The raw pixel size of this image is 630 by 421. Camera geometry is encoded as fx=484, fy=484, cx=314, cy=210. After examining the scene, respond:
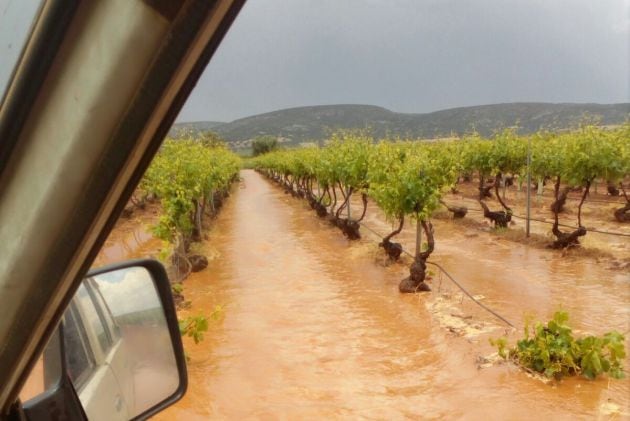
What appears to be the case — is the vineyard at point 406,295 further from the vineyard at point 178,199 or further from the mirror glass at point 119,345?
the mirror glass at point 119,345

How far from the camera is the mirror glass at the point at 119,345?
1.45m

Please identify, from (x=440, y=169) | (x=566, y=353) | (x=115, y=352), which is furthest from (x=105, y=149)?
(x=440, y=169)

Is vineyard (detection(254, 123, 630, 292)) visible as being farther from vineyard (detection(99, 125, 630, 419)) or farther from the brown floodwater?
the brown floodwater

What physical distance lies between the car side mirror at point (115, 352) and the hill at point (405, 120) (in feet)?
144

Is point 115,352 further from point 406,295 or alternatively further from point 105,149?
point 406,295

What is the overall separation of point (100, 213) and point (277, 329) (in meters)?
7.93

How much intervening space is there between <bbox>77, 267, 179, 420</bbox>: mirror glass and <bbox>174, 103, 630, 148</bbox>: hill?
144 ft

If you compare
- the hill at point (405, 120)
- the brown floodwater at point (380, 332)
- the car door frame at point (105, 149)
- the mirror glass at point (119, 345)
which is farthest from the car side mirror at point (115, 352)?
the hill at point (405, 120)

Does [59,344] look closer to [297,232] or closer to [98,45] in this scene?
[98,45]

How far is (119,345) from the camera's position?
2.03 meters

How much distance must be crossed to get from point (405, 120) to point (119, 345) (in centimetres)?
9028

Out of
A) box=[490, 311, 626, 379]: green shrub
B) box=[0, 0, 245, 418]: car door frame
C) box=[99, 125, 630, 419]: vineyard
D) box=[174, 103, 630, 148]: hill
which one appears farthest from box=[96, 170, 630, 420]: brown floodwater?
box=[174, 103, 630, 148]: hill

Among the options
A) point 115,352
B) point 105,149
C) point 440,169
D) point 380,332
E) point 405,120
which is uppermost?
point 405,120

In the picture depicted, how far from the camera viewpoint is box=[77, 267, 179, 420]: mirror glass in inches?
57.1
